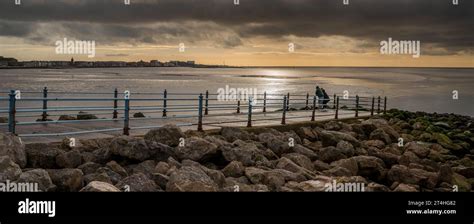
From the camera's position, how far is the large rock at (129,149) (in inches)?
394

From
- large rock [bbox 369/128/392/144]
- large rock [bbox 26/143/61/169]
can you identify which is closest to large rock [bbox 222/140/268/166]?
large rock [bbox 26/143/61/169]

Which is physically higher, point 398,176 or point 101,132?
point 101,132

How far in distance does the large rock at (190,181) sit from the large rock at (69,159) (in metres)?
2.21

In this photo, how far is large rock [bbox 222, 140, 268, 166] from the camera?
11.2 metres

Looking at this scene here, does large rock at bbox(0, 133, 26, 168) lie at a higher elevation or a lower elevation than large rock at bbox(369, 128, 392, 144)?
higher

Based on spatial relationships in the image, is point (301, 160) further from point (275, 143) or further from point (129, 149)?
point (129, 149)

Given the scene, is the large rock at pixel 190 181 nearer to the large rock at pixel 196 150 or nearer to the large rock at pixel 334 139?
the large rock at pixel 196 150

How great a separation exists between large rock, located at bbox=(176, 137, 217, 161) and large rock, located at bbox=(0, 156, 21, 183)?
12.0 ft

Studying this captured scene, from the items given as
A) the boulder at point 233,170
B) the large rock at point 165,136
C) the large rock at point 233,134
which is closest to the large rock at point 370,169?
the large rock at point 233,134

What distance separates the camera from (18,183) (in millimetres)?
7430
